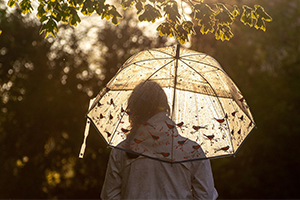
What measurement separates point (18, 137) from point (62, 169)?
0.90 metres

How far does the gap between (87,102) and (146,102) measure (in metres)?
3.85

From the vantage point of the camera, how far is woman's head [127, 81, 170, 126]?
2.41m

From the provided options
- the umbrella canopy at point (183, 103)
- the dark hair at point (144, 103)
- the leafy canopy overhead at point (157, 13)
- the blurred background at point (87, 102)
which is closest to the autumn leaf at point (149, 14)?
the leafy canopy overhead at point (157, 13)

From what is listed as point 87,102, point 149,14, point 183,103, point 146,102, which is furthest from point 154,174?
point 87,102

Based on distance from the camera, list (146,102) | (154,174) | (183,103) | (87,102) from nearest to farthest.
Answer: (154,174) → (146,102) → (183,103) → (87,102)

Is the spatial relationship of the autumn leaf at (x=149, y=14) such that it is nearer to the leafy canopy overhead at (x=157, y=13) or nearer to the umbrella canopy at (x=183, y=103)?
the leafy canopy overhead at (x=157, y=13)

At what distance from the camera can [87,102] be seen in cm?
625

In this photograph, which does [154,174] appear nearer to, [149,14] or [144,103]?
[144,103]

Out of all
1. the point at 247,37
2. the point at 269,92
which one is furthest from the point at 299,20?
the point at 269,92

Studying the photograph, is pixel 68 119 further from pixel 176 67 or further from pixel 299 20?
pixel 299 20

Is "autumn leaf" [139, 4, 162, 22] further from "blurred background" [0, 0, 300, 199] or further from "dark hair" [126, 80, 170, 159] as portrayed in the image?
"blurred background" [0, 0, 300, 199]

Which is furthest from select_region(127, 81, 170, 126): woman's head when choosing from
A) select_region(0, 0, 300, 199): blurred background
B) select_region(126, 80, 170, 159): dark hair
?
select_region(0, 0, 300, 199): blurred background

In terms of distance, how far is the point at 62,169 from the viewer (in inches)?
244

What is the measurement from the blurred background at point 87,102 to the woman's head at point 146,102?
11.9ft
